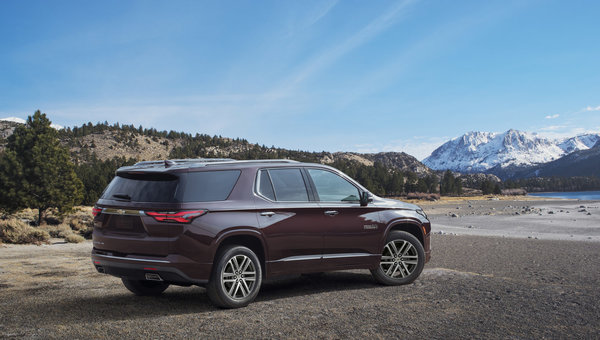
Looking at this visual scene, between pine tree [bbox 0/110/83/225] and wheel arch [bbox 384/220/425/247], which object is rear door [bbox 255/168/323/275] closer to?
wheel arch [bbox 384/220/425/247]

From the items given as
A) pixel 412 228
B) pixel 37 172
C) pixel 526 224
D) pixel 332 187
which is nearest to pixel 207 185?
pixel 332 187

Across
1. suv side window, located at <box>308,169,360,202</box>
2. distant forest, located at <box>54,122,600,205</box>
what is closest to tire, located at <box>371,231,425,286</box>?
suv side window, located at <box>308,169,360,202</box>

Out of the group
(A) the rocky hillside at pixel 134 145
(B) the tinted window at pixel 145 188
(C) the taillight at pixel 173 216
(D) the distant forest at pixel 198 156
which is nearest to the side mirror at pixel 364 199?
(C) the taillight at pixel 173 216

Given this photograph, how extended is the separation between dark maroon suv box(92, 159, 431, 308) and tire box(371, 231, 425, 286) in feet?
0.12

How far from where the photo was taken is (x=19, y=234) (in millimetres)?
16953

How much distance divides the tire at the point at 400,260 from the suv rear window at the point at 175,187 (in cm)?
278

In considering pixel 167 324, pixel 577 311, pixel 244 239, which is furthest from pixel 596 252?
pixel 167 324

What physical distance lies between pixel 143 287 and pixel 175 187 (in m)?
2.11

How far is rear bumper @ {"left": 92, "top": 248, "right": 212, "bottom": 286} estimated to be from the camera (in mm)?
5441

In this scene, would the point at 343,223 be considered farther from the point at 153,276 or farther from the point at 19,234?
the point at 19,234

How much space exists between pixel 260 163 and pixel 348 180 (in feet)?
5.00

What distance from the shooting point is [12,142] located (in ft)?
101

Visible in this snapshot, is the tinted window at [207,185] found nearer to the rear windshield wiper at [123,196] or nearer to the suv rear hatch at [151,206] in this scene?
the suv rear hatch at [151,206]

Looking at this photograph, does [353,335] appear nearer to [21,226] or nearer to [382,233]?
[382,233]
